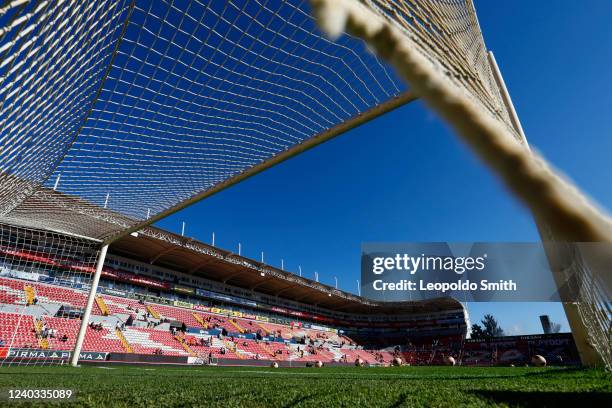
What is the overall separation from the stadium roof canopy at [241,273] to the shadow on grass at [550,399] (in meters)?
27.2

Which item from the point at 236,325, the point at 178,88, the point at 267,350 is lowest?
the point at 267,350

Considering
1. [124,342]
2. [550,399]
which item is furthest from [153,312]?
[550,399]

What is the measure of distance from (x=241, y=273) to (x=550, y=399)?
119ft

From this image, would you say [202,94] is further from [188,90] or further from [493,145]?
[493,145]

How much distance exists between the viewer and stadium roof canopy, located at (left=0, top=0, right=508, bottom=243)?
3785 mm

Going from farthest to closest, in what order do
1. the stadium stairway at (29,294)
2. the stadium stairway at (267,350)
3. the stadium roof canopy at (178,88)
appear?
the stadium stairway at (267,350)
the stadium stairway at (29,294)
the stadium roof canopy at (178,88)

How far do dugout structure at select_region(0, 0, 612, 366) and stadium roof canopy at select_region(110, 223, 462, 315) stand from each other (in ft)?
70.4

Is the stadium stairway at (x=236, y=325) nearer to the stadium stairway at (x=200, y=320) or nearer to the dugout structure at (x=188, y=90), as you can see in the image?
the stadium stairway at (x=200, y=320)

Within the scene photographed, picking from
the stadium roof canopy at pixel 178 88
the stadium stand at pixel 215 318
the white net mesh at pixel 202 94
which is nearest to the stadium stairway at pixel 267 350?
the stadium stand at pixel 215 318

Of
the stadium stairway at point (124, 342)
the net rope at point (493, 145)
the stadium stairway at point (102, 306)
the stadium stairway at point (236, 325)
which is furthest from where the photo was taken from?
the stadium stairway at point (236, 325)

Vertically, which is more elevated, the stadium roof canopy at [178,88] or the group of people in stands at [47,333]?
the stadium roof canopy at [178,88]

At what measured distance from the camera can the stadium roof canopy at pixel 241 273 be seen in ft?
98.3

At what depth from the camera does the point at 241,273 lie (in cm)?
3759

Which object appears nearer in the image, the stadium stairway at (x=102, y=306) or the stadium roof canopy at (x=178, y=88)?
the stadium roof canopy at (x=178, y=88)
